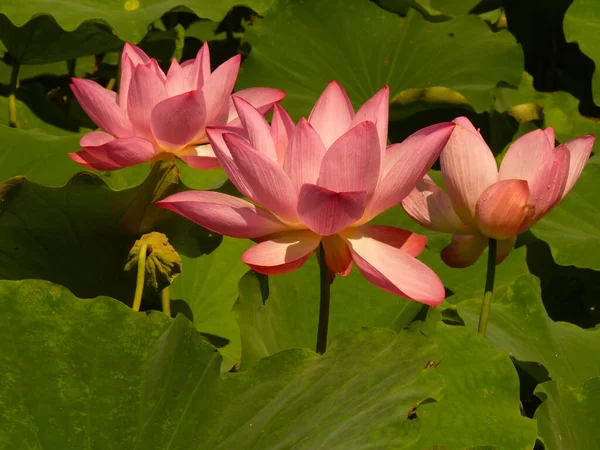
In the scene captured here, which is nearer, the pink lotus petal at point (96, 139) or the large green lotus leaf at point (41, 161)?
the pink lotus petal at point (96, 139)

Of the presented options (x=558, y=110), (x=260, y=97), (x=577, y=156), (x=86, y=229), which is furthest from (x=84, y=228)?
(x=558, y=110)

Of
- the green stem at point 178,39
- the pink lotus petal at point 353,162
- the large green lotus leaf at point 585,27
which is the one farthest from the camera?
the green stem at point 178,39

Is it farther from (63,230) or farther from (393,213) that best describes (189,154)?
(393,213)

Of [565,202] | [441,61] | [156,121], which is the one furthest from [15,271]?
[441,61]

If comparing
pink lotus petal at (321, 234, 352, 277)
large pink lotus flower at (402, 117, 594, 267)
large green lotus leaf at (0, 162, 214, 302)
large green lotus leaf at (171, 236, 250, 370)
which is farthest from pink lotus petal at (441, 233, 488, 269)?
large green lotus leaf at (171, 236, 250, 370)

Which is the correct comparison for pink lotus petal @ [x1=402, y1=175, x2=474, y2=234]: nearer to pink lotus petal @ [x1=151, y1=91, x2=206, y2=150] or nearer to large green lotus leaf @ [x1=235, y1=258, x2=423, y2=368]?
large green lotus leaf @ [x1=235, y1=258, x2=423, y2=368]

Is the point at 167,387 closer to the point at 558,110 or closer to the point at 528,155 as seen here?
the point at 528,155

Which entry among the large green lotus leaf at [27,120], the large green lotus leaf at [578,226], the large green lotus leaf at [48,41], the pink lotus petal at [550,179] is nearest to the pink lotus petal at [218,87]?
the pink lotus petal at [550,179]

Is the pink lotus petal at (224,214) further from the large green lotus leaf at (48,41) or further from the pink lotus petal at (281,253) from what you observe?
the large green lotus leaf at (48,41)
